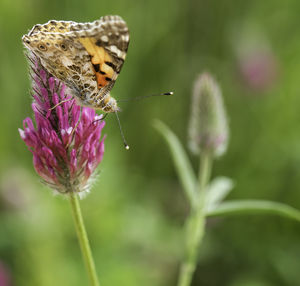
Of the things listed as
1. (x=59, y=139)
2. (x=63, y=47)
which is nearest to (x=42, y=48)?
(x=63, y=47)

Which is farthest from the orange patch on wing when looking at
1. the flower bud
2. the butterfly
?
the flower bud

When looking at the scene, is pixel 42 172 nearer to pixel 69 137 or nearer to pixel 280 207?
pixel 69 137

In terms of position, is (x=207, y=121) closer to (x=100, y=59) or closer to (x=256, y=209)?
(x=256, y=209)

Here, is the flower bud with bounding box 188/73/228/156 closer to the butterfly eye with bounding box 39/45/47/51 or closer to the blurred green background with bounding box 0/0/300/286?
the blurred green background with bounding box 0/0/300/286

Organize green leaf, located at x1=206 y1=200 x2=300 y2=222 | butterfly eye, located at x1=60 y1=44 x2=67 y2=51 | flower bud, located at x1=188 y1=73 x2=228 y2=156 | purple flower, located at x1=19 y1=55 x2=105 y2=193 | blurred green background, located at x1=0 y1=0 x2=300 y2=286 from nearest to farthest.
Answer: purple flower, located at x1=19 y1=55 x2=105 y2=193 → butterfly eye, located at x1=60 y1=44 x2=67 y2=51 → green leaf, located at x1=206 y1=200 x2=300 y2=222 → flower bud, located at x1=188 y1=73 x2=228 y2=156 → blurred green background, located at x1=0 y1=0 x2=300 y2=286

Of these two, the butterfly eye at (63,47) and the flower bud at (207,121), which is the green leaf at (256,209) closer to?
the flower bud at (207,121)

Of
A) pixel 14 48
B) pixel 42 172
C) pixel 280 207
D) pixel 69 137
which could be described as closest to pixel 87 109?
pixel 69 137
